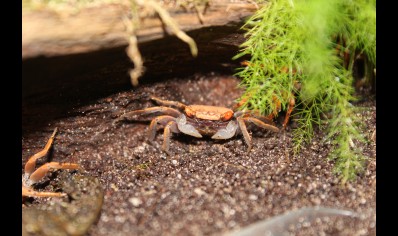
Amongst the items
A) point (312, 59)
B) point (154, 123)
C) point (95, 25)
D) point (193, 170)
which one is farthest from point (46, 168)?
point (312, 59)

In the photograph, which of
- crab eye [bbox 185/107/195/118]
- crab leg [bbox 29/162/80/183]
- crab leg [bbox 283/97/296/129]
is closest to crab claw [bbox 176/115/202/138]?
crab eye [bbox 185/107/195/118]

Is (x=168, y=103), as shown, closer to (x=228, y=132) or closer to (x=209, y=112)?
(x=209, y=112)

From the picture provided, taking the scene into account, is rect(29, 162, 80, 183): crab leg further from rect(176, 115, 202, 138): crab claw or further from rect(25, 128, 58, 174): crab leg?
rect(176, 115, 202, 138): crab claw

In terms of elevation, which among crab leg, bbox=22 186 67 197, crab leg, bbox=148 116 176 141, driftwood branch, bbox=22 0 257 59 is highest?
driftwood branch, bbox=22 0 257 59

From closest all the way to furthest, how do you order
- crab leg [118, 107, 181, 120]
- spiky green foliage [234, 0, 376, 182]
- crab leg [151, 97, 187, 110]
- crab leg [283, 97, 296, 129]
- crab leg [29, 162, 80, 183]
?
spiky green foliage [234, 0, 376, 182]
crab leg [29, 162, 80, 183]
crab leg [283, 97, 296, 129]
crab leg [118, 107, 181, 120]
crab leg [151, 97, 187, 110]

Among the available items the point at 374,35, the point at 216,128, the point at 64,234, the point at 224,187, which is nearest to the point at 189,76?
the point at 216,128

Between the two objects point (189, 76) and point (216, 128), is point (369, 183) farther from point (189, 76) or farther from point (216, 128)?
point (189, 76)

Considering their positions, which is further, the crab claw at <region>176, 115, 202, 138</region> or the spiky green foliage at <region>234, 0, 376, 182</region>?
the crab claw at <region>176, 115, 202, 138</region>
